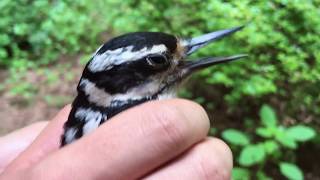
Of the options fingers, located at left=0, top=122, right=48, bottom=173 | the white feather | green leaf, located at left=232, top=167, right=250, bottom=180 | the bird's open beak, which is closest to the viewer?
the white feather

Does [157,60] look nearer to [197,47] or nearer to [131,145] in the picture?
[197,47]

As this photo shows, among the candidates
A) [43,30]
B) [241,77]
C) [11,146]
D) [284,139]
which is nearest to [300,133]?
[284,139]

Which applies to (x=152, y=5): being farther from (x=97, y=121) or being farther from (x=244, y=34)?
(x=97, y=121)

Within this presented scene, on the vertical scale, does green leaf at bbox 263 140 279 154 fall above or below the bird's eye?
below

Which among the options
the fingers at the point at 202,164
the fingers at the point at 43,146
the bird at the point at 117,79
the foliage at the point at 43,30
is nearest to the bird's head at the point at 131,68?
the bird at the point at 117,79

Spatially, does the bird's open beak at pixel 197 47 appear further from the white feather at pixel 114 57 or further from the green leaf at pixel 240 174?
the green leaf at pixel 240 174

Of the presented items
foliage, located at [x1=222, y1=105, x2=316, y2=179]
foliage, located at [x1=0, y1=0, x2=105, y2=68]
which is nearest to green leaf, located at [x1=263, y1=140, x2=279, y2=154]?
foliage, located at [x1=222, y1=105, x2=316, y2=179]

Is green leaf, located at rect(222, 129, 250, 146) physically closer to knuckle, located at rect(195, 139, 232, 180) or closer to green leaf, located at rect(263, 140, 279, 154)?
green leaf, located at rect(263, 140, 279, 154)
